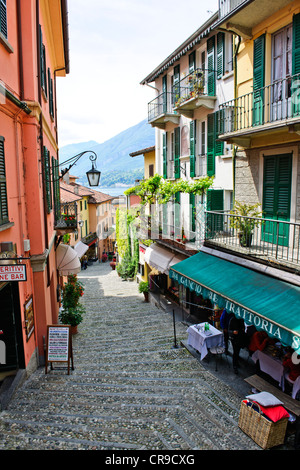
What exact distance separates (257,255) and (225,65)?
8.03 metres

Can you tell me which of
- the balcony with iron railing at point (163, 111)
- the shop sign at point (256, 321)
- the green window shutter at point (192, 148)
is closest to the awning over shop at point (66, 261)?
the shop sign at point (256, 321)

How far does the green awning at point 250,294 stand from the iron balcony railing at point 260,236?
0.54 meters

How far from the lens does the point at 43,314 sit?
902 centimetres

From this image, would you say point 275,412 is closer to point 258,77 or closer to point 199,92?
point 258,77

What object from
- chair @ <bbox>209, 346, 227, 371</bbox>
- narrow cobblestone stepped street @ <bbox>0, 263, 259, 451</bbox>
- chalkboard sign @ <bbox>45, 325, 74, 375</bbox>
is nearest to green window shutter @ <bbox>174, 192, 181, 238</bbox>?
narrow cobblestone stepped street @ <bbox>0, 263, 259, 451</bbox>

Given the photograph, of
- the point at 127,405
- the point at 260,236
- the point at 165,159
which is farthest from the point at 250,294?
the point at 165,159

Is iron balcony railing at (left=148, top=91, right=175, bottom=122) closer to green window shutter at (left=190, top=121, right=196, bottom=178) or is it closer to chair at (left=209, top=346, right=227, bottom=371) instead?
green window shutter at (left=190, top=121, right=196, bottom=178)

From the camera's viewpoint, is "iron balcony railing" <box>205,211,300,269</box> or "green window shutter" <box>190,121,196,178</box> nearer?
"iron balcony railing" <box>205,211,300,269</box>

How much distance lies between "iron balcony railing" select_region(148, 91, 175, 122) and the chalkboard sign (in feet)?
41.5

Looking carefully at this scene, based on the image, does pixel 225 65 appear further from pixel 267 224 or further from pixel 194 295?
A: pixel 194 295

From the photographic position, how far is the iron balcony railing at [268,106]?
8.02m

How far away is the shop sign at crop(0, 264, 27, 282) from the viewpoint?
18.8ft

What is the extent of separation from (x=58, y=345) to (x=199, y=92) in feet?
36.8

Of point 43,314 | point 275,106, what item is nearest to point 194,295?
point 43,314
